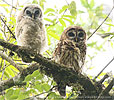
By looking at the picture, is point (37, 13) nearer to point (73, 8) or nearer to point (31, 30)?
point (31, 30)

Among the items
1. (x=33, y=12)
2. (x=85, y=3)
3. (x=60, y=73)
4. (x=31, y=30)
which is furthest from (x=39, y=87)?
(x=33, y=12)

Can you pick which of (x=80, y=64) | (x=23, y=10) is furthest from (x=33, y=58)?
(x=23, y=10)

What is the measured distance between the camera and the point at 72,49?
6.36ft

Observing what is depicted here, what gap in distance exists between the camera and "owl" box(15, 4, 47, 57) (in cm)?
203

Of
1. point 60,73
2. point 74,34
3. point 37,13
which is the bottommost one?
point 60,73

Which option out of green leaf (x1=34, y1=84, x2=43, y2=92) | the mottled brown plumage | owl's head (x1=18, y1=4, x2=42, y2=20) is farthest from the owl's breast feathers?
green leaf (x1=34, y1=84, x2=43, y2=92)

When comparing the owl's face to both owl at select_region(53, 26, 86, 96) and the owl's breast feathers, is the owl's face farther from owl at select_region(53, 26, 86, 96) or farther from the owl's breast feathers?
the owl's breast feathers

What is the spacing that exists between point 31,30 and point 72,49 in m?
0.51

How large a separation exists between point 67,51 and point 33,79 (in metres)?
0.80

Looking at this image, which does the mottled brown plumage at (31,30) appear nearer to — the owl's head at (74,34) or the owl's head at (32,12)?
the owl's head at (32,12)

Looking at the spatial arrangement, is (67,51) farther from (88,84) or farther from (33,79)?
(33,79)

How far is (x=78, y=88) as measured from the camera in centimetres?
146

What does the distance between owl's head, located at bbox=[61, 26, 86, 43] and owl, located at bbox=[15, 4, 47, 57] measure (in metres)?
0.24

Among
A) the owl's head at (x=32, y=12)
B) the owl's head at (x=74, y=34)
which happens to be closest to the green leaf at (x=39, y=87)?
the owl's head at (x=74, y=34)
